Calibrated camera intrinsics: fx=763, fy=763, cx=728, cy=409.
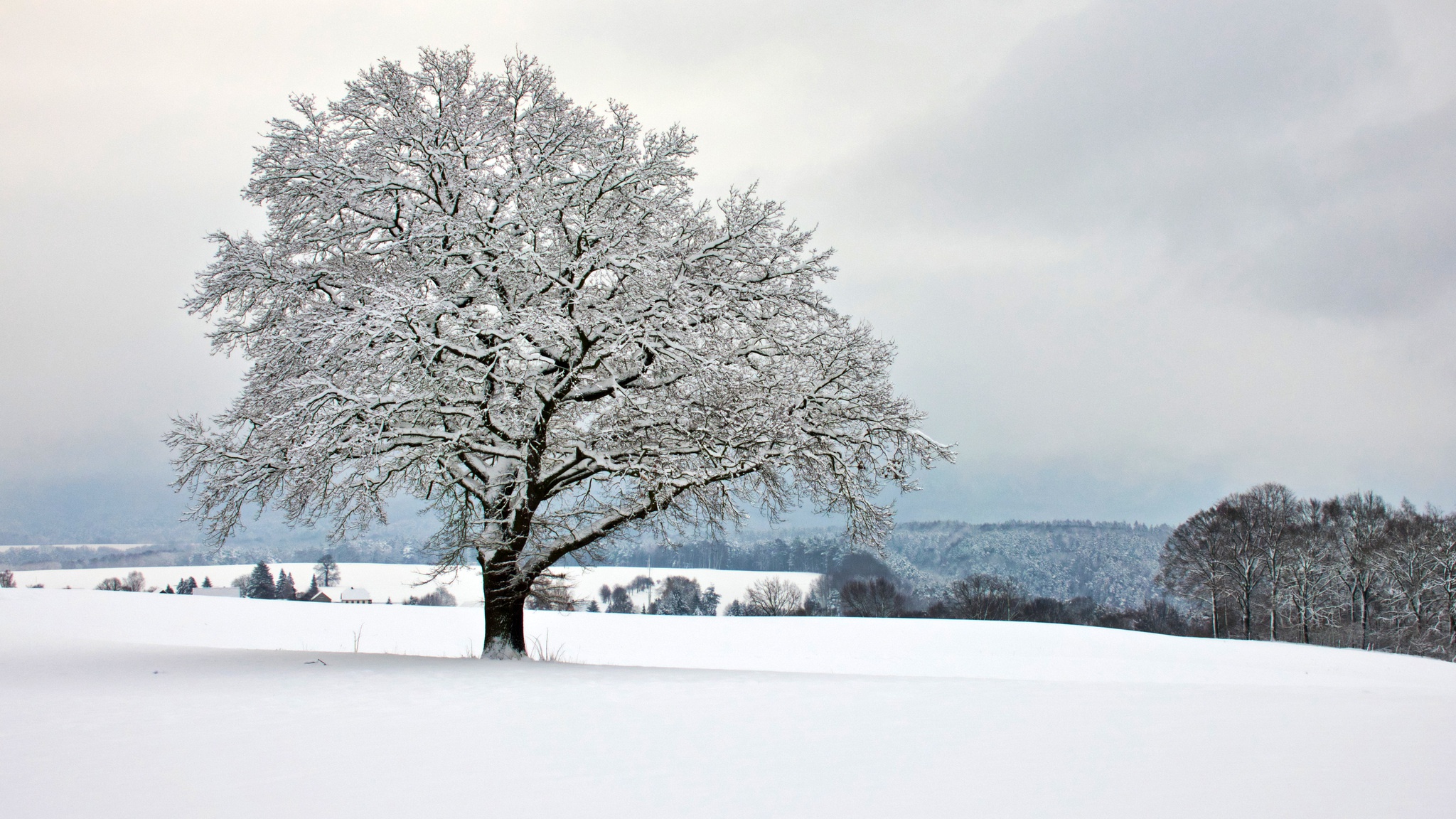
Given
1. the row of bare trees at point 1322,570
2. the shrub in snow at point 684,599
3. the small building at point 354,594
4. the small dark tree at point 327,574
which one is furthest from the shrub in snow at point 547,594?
the small dark tree at point 327,574

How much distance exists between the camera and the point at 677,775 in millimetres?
5402

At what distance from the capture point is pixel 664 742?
6383 millimetres

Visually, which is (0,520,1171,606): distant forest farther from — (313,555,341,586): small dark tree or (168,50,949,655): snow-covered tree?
(168,50,949,655): snow-covered tree

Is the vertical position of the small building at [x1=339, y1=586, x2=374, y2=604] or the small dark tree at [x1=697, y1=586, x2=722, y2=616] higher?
the small building at [x1=339, y1=586, x2=374, y2=604]

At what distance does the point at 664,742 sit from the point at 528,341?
6875 millimetres

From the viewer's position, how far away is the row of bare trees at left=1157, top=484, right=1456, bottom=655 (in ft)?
151

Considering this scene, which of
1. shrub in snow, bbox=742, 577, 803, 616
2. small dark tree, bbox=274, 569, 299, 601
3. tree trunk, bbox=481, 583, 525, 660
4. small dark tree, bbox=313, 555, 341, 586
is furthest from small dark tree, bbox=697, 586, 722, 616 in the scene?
tree trunk, bbox=481, 583, 525, 660

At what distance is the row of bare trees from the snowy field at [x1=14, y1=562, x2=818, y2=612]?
2234 inches

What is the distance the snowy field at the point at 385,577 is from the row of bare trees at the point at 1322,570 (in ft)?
186

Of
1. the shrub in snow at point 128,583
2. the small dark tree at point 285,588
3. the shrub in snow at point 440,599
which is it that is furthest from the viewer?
the small dark tree at point 285,588

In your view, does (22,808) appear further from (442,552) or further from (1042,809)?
(442,552)

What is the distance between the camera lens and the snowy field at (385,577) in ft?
301

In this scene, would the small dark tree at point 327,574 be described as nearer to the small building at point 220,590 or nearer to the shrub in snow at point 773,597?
the small building at point 220,590

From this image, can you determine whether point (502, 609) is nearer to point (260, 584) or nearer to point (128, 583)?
point (260, 584)
